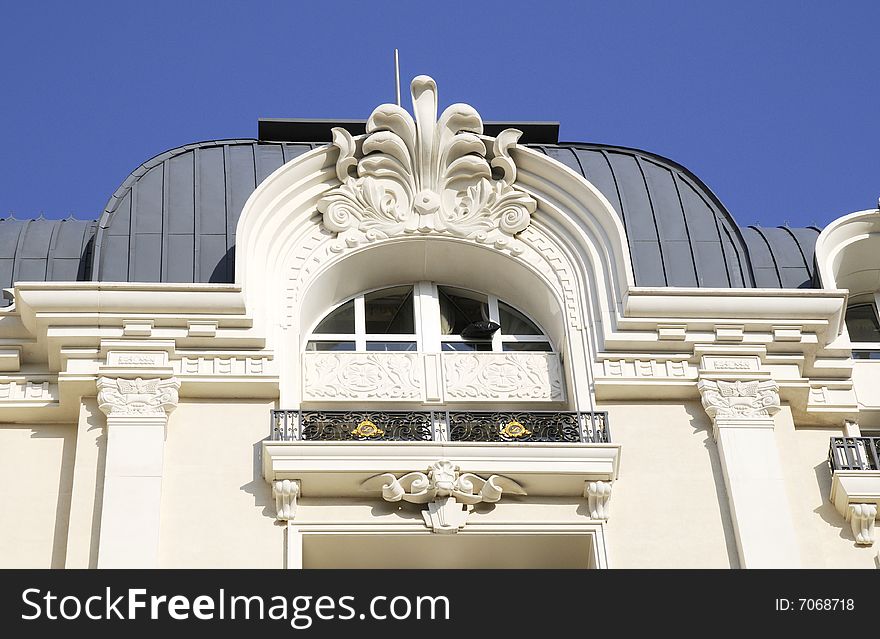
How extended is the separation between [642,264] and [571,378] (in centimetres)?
165

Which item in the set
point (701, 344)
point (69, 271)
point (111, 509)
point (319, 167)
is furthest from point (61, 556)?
point (701, 344)

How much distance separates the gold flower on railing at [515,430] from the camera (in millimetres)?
19453

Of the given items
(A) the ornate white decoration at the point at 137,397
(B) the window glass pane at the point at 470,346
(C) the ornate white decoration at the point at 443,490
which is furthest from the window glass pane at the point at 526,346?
(A) the ornate white decoration at the point at 137,397

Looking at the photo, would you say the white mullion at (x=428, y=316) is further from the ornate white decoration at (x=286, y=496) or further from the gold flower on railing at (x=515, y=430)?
the ornate white decoration at (x=286, y=496)

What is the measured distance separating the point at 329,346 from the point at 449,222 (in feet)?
6.36

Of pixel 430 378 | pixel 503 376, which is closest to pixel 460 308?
pixel 503 376

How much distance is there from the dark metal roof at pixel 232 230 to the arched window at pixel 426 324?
5.04 feet

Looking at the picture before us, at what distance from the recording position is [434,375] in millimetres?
20594

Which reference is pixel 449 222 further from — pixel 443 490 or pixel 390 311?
Answer: pixel 443 490

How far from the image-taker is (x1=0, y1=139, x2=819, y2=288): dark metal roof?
20.8m

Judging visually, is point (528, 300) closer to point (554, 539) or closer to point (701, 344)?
point (701, 344)

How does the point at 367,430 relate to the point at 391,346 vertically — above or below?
below

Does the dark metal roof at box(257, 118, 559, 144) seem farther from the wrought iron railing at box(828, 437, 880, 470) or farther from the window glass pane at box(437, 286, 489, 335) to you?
the wrought iron railing at box(828, 437, 880, 470)

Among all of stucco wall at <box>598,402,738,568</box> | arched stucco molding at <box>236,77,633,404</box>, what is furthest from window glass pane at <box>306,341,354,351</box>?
stucco wall at <box>598,402,738,568</box>
